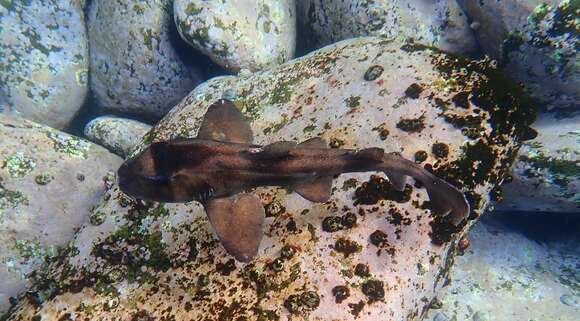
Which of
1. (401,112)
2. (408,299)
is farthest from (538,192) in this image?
(408,299)

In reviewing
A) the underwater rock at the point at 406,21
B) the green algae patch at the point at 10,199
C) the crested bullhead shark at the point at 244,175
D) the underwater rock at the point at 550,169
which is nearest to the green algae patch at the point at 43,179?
the green algae patch at the point at 10,199

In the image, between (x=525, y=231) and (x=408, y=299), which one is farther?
(x=525, y=231)

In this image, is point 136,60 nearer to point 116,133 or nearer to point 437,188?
point 116,133

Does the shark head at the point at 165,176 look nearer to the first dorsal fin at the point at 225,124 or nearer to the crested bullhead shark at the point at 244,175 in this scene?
the crested bullhead shark at the point at 244,175

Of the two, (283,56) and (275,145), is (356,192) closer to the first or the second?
(275,145)

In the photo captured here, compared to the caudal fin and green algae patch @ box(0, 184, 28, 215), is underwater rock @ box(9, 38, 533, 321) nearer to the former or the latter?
the caudal fin

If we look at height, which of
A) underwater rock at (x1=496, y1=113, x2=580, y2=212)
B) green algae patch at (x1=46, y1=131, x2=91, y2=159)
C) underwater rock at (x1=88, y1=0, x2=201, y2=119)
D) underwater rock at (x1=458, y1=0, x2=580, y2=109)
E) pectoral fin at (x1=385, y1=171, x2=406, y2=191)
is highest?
underwater rock at (x1=458, y1=0, x2=580, y2=109)

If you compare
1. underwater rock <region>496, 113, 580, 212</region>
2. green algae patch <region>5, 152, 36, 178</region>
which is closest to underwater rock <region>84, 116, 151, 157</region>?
green algae patch <region>5, 152, 36, 178</region>
